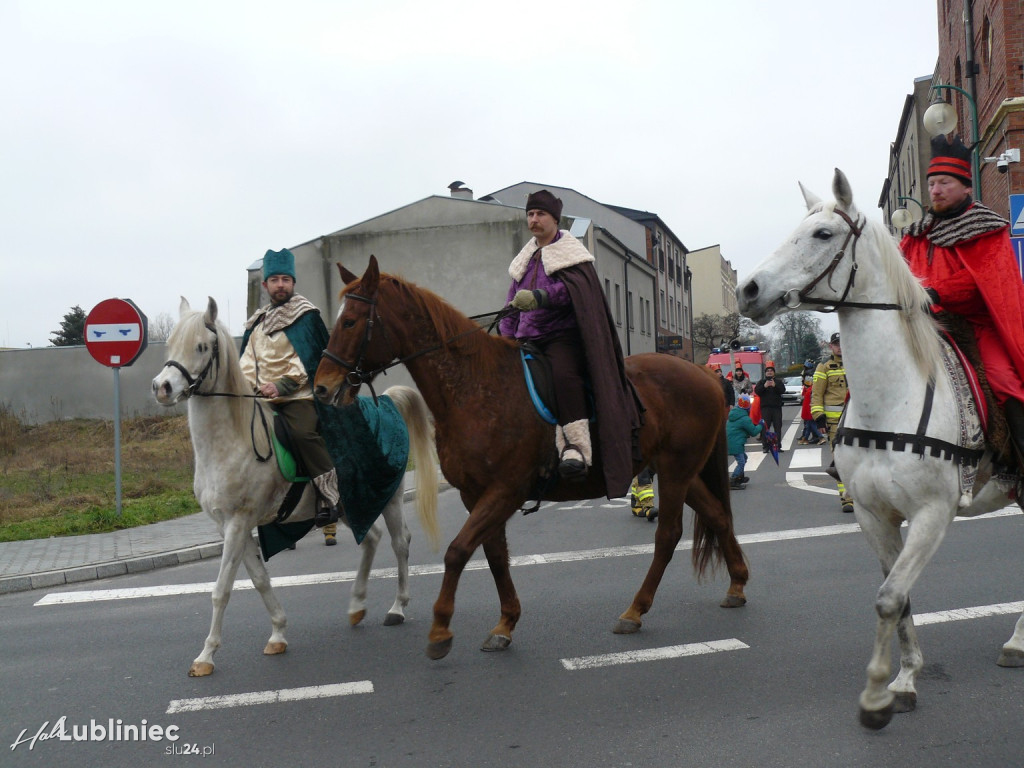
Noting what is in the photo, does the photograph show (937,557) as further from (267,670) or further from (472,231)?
(472,231)

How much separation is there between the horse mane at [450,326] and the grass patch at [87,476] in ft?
26.3

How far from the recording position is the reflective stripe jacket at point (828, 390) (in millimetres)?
12008

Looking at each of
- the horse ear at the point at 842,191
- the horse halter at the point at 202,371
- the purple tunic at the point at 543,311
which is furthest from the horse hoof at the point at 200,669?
the horse ear at the point at 842,191

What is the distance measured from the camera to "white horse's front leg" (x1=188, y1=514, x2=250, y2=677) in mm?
5395

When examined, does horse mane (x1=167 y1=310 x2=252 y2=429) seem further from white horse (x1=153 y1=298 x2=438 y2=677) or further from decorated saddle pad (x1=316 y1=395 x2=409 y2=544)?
decorated saddle pad (x1=316 y1=395 x2=409 y2=544)

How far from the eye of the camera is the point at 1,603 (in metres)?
8.03

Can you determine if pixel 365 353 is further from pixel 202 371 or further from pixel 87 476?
pixel 87 476

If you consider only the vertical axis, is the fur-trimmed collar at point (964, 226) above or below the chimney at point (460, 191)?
below

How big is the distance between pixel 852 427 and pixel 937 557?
418 centimetres

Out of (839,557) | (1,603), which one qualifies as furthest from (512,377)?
(1,603)

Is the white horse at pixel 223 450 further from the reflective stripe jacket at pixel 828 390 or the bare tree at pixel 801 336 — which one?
the bare tree at pixel 801 336

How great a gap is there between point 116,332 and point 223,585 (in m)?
7.43

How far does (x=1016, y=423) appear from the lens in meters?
4.33

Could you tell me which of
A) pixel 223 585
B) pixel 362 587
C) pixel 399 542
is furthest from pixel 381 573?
pixel 223 585
